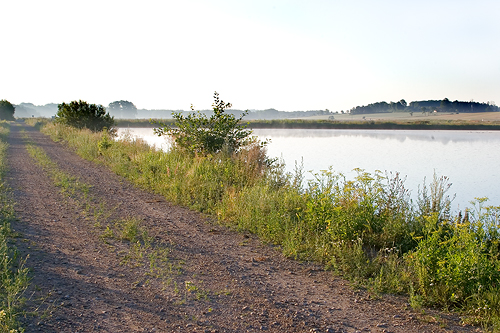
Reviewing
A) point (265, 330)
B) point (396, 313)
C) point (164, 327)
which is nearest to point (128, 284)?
point (164, 327)

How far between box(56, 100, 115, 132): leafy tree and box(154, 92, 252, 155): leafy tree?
1571 centimetres

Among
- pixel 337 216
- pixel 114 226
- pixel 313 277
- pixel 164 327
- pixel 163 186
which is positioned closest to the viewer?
pixel 164 327

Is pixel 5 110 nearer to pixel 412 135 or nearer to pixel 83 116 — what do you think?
pixel 83 116

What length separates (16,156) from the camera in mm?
16375

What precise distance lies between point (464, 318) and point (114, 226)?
17.8 feet

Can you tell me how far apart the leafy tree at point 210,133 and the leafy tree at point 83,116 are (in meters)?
15.7

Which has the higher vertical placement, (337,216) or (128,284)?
(337,216)

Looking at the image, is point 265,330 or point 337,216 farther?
point 337,216

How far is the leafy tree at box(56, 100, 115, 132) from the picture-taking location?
2644cm

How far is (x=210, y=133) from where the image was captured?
12.5 meters

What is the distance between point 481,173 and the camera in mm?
14406

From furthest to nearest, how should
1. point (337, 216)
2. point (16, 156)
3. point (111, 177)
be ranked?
point (16, 156) < point (111, 177) < point (337, 216)

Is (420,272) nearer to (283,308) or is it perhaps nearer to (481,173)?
(283,308)

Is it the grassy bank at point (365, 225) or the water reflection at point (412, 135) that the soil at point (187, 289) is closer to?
the grassy bank at point (365, 225)
